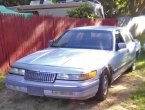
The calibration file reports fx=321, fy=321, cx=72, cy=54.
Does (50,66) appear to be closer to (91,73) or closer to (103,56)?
(91,73)

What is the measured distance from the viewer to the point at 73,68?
590 cm

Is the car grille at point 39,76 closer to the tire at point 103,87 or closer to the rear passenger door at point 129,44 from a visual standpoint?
the tire at point 103,87

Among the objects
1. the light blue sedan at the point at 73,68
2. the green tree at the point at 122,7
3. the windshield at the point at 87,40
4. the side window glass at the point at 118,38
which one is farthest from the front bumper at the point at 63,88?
the green tree at the point at 122,7

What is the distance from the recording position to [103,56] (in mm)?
6727

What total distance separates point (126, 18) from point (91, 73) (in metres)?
18.7


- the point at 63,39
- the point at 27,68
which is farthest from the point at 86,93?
the point at 63,39

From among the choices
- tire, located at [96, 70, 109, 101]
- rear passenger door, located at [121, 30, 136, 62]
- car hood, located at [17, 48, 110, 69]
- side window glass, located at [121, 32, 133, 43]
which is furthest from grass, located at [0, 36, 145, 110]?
side window glass, located at [121, 32, 133, 43]

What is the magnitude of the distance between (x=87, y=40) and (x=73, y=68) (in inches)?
70.7

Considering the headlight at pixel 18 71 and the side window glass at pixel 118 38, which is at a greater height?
the side window glass at pixel 118 38

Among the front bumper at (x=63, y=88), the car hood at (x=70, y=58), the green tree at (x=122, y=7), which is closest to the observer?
the front bumper at (x=63, y=88)

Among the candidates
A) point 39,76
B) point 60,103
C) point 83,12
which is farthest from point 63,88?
point 83,12

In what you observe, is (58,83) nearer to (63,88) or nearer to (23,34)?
(63,88)

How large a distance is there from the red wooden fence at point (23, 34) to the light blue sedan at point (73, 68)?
7.10ft

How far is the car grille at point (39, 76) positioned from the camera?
5.85 metres
